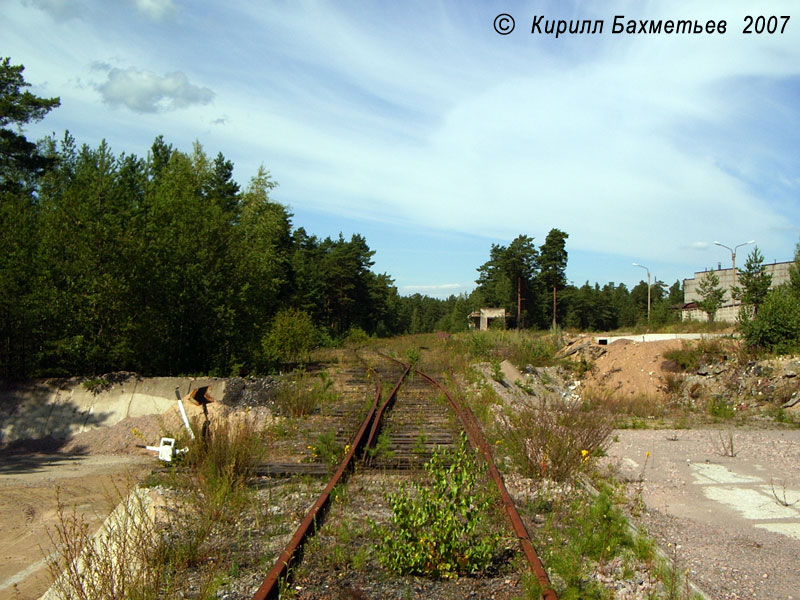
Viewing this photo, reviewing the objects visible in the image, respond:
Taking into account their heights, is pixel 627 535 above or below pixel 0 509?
above

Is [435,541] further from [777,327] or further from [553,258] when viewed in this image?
[553,258]

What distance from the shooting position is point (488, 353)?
2422cm

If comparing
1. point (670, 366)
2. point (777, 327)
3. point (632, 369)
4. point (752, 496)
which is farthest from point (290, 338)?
point (752, 496)

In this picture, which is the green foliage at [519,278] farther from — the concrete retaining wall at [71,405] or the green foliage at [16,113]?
the concrete retaining wall at [71,405]

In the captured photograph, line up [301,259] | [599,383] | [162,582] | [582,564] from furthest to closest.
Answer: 1. [301,259]
2. [599,383]
3. [582,564]
4. [162,582]

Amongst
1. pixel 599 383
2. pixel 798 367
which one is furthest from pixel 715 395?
pixel 599 383

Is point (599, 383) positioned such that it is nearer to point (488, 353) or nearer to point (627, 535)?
Result: point (488, 353)

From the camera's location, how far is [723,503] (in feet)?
24.3

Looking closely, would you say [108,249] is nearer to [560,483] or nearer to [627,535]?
[560,483]

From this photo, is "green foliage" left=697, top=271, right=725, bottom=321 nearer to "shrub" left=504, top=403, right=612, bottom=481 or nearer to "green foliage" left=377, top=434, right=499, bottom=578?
"shrub" left=504, top=403, right=612, bottom=481

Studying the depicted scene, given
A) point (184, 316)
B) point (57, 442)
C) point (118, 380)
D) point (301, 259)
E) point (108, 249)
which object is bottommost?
point (57, 442)

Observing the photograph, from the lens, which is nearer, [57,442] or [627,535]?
[627,535]

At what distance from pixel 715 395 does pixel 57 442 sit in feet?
53.5

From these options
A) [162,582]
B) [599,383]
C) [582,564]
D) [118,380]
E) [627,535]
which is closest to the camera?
[162,582]
